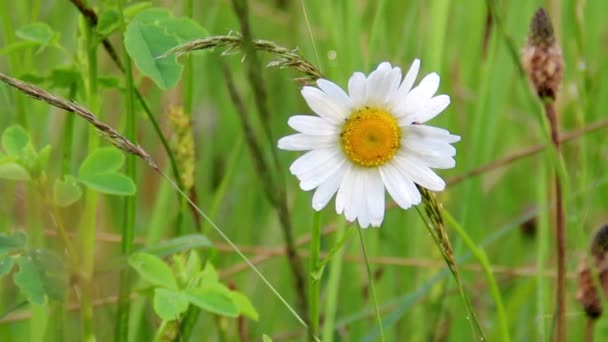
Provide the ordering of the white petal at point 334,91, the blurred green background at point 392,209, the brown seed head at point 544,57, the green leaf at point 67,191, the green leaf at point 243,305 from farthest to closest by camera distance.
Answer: the blurred green background at point 392,209 < the brown seed head at point 544,57 < the green leaf at point 243,305 < the green leaf at point 67,191 < the white petal at point 334,91

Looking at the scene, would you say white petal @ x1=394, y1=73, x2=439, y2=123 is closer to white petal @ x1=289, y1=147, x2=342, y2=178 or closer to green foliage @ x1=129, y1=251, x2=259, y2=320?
white petal @ x1=289, y1=147, x2=342, y2=178

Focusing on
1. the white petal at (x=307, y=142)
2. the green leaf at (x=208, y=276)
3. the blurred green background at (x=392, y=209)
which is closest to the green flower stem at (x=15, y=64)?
the blurred green background at (x=392, y=209)

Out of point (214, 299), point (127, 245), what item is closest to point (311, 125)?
point (214, 299)

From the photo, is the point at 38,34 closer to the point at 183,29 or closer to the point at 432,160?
the point at 183,29

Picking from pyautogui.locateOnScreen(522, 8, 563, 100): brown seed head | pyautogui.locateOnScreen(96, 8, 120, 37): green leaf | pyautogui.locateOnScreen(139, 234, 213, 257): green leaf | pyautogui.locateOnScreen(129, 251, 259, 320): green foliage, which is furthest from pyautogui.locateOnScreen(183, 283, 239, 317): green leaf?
pyautogui.locateOnScreen(522, 8, 563, 100): brown seed head

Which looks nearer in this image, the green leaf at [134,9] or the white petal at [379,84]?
the white petal at [379,84]

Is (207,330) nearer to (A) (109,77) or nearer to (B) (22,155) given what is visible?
(A) (109,77)

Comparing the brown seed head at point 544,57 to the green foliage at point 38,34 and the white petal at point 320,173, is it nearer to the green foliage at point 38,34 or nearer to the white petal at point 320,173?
the white petal at point 320,173
